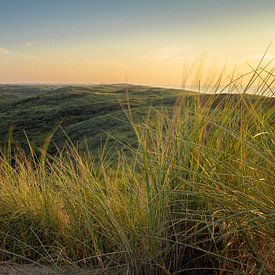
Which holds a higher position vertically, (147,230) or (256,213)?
(256,213)

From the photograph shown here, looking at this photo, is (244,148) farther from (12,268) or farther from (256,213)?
(12,268)

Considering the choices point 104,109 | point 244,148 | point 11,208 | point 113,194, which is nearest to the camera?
point 244,148

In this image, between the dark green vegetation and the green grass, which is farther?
the dark green vegetation

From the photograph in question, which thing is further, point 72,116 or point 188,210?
point 72,116

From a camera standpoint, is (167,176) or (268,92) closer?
(167,176)

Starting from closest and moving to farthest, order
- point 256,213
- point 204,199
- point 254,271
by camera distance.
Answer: point 256,213
point 254,271
point 204,199

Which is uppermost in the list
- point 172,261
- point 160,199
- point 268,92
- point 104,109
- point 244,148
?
point 268,92

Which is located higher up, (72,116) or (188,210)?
(188,210)

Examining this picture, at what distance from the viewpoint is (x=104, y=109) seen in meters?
40.8

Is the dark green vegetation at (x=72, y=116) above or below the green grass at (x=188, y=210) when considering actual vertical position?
below

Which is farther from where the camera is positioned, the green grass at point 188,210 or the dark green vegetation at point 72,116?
the dark green vegetation at point 72,116

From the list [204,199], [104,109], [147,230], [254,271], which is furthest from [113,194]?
[104,109]

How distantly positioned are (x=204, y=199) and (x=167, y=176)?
212 millimetres

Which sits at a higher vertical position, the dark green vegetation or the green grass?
the green grass
